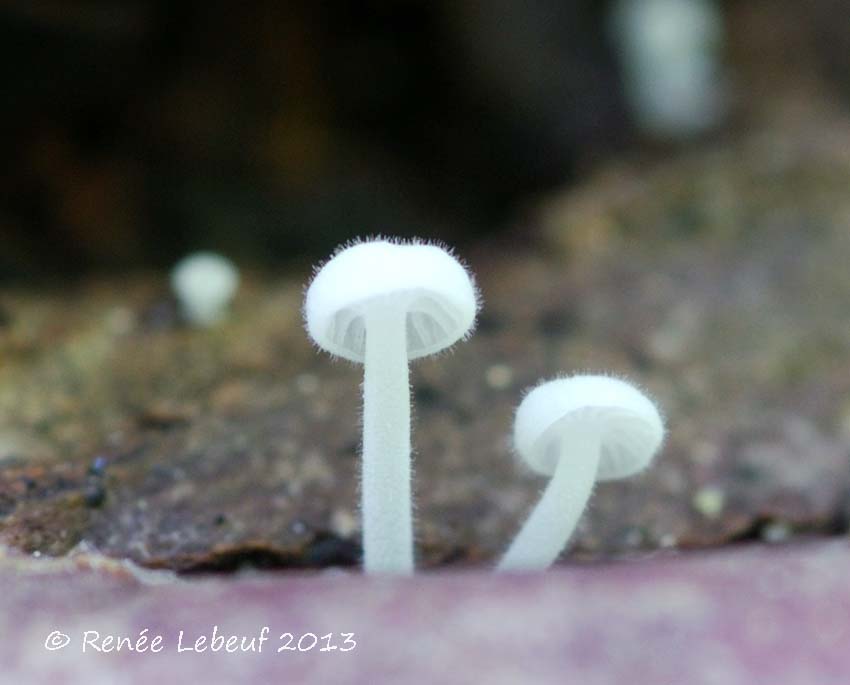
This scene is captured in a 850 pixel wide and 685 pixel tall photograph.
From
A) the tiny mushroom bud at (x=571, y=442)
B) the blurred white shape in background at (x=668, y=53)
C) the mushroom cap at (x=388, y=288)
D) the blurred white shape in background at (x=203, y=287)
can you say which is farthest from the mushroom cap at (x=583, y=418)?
the blurred white shape in background at (x=668, y=53)

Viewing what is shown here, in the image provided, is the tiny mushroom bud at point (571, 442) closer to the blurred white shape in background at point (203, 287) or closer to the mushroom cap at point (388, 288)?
the mushroom cap at point (388, 288)

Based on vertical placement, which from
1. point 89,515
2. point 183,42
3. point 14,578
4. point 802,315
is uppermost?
point 183,42

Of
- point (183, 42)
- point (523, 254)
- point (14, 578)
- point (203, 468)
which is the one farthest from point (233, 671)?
point (183, 42)

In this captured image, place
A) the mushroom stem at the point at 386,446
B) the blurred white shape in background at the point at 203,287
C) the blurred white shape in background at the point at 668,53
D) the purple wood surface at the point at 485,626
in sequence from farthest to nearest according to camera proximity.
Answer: the blurred white shape in background at the point at 668,53, the blurred white shape in background at the point at 203,287, the mushroom stem at the point at 386,446, the purple wood surface at the point at 485,626

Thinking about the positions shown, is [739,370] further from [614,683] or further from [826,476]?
[614,683]

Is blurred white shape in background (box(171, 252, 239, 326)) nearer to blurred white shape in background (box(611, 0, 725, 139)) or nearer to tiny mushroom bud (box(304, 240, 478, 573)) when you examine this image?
tiny mushroom bud (box(304, 240, 478, 573))

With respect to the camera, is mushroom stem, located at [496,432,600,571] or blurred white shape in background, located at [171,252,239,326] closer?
mushroom stem, located at [496,432,600,571]

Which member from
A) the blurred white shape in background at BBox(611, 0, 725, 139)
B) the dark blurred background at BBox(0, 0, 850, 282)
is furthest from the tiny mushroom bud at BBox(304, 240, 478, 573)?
the blurred white shape in background at BBox(611, 0, 725, 139)
